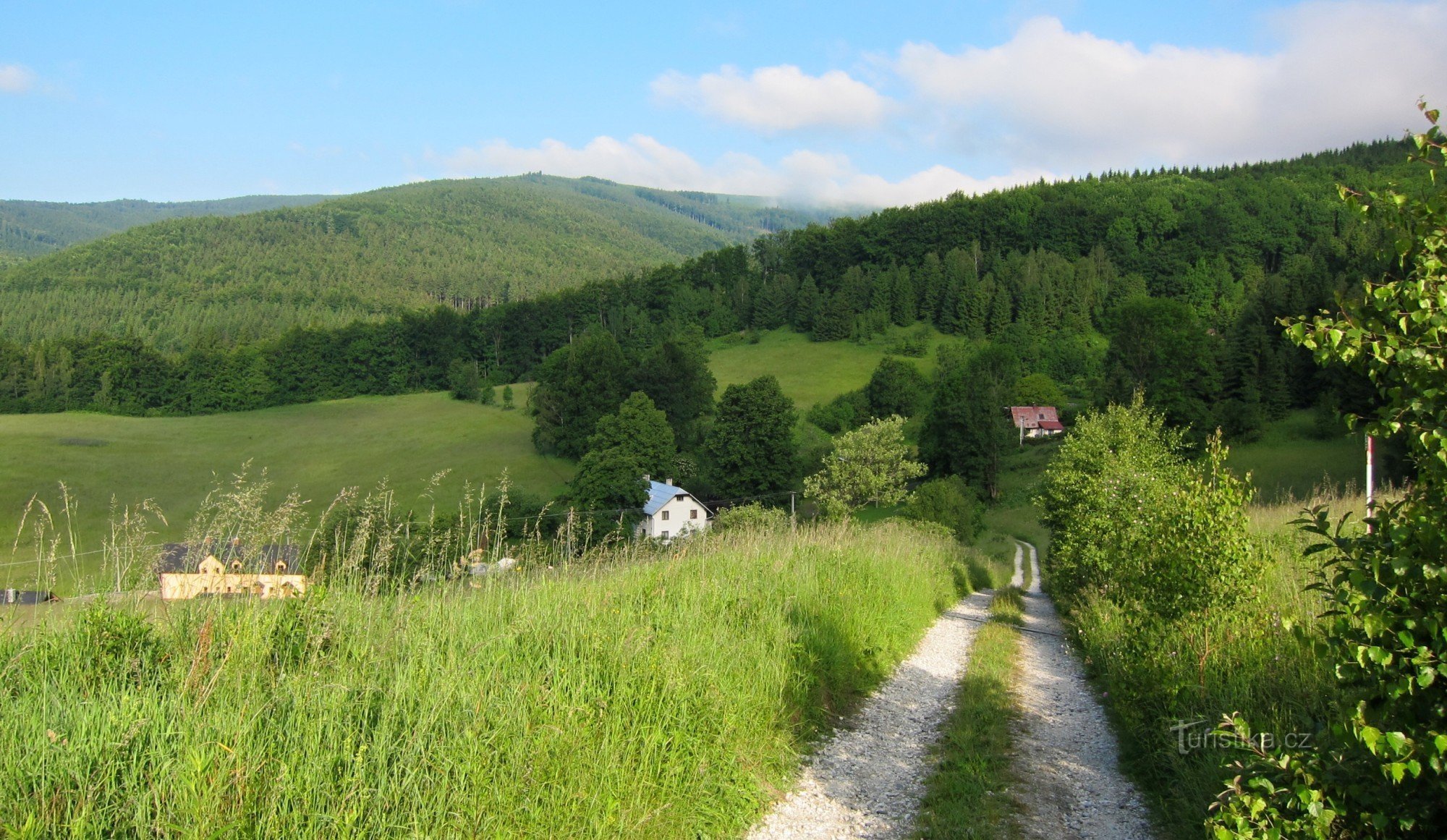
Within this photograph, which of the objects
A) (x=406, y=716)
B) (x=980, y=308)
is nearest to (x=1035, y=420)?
(x=980, y=308)

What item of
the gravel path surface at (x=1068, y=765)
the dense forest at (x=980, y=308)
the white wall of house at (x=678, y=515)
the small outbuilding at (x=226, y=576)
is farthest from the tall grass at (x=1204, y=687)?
the dense forest at (x=980, y=308)

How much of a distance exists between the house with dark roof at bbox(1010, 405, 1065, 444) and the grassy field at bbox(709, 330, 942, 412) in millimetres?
15029

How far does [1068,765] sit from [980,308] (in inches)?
4490

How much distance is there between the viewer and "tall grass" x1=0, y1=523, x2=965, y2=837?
3.58 meters

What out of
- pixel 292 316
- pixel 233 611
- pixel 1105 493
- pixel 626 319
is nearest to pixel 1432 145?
pixel 233 611

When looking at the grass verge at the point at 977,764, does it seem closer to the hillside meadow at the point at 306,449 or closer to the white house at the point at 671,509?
the white house at the point at 671,509

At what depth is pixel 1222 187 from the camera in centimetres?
13875

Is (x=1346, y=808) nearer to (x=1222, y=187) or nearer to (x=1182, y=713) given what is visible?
(x=1182, y=713)

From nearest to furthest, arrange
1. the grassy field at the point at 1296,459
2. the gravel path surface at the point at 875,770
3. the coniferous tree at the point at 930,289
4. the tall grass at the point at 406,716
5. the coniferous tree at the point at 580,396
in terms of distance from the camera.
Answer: the tall grass at the point at 406,716 → the gravel path surface at the point at 875,770 → the grassy field at the point at 1296,459 → the coniferous tree at the point at 580,396 → the coniferous tree at the point at 930,289

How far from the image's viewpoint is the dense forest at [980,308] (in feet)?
242

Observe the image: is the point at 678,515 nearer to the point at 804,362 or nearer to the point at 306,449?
the point at 306,449

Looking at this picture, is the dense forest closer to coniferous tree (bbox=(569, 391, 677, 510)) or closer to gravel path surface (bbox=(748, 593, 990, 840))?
coniferous tree (bbox=(569, 391, 677, 510))

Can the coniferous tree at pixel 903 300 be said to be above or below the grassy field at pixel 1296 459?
above

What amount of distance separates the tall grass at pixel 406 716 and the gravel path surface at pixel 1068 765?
193 centimetres
